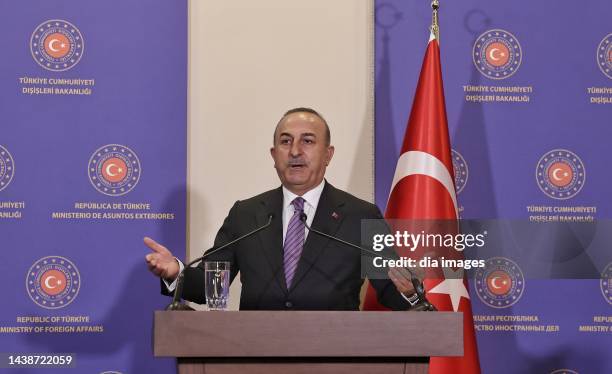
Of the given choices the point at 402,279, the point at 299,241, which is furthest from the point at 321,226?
the point at 402,279

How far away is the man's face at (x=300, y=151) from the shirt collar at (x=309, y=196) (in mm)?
19

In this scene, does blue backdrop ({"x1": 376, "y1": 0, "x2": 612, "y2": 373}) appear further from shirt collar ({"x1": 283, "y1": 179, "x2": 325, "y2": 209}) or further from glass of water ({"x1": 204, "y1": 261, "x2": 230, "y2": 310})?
glass of water ({"x1": 204, "y1": 261, "x2": 230, "y2": 310})

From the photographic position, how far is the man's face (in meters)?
3.28

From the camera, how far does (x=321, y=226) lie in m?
3.21

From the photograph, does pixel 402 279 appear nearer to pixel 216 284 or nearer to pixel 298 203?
pixel 216 284

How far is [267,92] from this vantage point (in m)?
4.17

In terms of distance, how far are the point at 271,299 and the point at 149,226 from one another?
127cm

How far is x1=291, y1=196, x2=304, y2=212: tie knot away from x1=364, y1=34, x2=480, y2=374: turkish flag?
677 millimetres

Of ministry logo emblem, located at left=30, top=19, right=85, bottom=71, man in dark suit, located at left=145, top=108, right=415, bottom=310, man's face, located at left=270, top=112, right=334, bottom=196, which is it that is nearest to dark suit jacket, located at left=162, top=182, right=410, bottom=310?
man in dark suit, located at left=145, top=108, right=415, bottom=310

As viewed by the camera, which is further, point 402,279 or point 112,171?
point 112,171

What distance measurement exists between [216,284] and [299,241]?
2.40ft

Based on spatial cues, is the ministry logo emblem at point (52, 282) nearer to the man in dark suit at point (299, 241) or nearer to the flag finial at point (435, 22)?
the man in dark suit at point (299, 241)

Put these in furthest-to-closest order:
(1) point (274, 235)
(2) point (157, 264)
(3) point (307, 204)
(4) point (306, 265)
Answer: (3) point (307, 204)
(1) point (274, 235)
(4) point (306, 265)
(2) point (157, 264)

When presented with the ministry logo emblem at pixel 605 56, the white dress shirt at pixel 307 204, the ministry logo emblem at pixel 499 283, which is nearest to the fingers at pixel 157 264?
the white dress shirt at pixel 307 204
